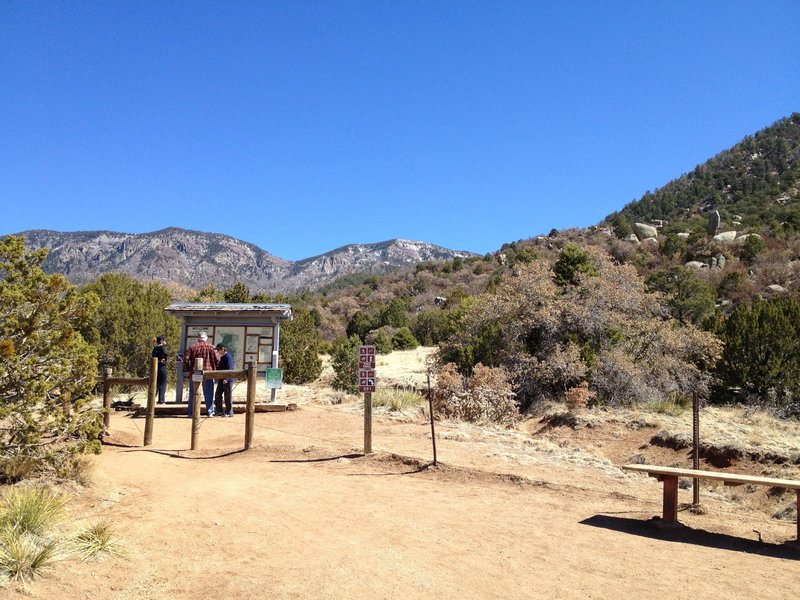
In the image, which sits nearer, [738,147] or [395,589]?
[395,589]

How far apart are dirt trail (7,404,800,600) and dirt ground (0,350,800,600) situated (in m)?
0.02

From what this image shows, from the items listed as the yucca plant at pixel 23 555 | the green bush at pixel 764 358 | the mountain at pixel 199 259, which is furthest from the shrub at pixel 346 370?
the mountain at pixel 199 259

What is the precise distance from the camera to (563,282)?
24297mm

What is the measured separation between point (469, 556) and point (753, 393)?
1365 centimetres

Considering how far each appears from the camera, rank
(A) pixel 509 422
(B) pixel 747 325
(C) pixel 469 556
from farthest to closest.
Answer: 1. (B) pixel 747 325
2. (A) pixel 509 422
3. (C) pixel 469 556

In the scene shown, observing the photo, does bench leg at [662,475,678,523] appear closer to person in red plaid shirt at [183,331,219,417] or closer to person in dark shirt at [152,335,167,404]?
person in red plaid shirt at [183,331,219,417]

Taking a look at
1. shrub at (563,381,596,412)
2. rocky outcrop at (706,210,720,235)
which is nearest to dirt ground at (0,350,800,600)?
shrub at (563,381,596,412)

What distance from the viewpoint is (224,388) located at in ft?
46.7

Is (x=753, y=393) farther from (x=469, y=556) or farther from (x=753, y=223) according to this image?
(x=753, y=223)

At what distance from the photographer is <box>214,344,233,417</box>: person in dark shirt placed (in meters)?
13.7

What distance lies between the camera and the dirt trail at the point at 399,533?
486 centimetres

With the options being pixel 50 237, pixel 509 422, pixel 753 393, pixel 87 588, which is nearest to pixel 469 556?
pixel 87 588

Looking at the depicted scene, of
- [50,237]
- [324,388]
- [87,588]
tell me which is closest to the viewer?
[87,588]

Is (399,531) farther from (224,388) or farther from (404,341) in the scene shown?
(404,341)
